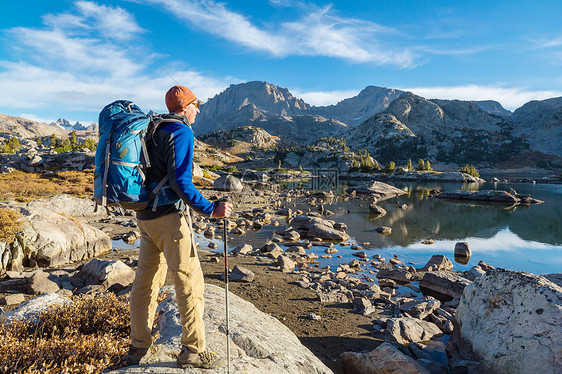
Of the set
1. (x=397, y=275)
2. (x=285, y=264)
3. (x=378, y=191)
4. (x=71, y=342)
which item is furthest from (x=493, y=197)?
(x=71, y=342)

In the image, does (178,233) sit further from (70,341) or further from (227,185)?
(227,185)

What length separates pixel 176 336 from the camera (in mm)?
4293

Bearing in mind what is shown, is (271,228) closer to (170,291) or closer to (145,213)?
(170,291)

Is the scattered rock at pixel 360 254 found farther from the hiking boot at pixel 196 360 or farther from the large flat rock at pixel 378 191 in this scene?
the large flat rock at pixel 378 191

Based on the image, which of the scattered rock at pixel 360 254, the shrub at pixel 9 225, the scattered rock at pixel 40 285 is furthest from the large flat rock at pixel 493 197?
the shrub at pixel 9 225

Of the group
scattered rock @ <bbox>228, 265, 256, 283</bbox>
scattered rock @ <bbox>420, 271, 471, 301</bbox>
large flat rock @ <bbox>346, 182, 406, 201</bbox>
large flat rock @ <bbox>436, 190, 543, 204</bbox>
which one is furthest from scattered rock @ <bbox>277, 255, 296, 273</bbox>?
large flat rock @ <bbox>436, 190, 543, 204</bbox>

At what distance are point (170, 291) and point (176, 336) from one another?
6.30ft

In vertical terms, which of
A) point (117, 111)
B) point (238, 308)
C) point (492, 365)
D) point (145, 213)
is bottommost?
point (492, 365)

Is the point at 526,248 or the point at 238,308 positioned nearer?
the point at 238,308

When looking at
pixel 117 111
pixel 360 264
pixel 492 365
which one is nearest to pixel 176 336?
pixel 117 111

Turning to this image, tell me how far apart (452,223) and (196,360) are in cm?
2991

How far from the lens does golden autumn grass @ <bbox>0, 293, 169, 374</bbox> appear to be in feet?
11.1

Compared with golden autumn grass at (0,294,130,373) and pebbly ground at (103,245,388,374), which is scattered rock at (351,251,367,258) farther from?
golden autumn grass at (0,294,130,373)

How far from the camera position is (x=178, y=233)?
139 inches
